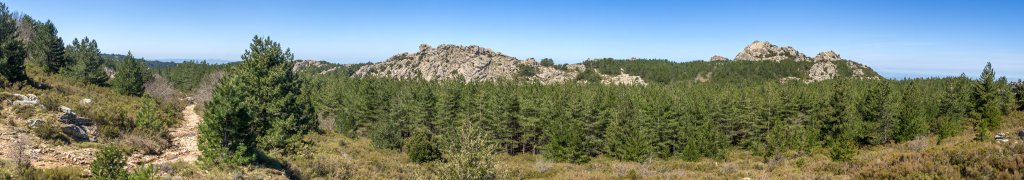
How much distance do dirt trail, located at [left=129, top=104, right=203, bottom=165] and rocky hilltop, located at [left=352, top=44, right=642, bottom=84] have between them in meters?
125

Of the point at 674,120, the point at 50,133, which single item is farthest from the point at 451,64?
the point at 50,133

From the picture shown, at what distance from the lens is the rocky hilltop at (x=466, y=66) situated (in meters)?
168

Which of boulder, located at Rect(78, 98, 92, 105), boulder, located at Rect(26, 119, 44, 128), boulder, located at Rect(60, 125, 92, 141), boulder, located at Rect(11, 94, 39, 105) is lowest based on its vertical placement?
boulder, located at Rect(60, 125, 92, 141)

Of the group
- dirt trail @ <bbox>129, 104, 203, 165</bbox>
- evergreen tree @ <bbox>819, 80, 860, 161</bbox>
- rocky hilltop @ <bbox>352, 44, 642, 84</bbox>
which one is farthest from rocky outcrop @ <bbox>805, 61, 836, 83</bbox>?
dirt trail @ <bbox>129, 104, 203, 165</bbox>

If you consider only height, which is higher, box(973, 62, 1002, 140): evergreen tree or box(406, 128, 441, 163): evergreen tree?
box(973, 62, 1002, 140): evergreen tree

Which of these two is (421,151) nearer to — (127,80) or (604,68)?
(127,80)

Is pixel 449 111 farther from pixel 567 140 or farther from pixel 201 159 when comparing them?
pixel 201 159

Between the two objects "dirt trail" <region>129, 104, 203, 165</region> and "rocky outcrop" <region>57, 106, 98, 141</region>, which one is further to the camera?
"rocky outcrop" <region>57, 106, 98, 141</region>

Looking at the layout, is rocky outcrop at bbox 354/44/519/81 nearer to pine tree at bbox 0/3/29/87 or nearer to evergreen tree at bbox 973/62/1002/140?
evergreen tree at bbox 973/62/1002/140

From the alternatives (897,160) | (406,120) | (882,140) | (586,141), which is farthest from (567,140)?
(882,140)

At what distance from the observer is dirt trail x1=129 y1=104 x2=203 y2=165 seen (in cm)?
2505

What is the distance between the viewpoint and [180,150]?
2936 centimetres

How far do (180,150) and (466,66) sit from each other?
145m

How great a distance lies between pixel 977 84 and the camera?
54656mm
